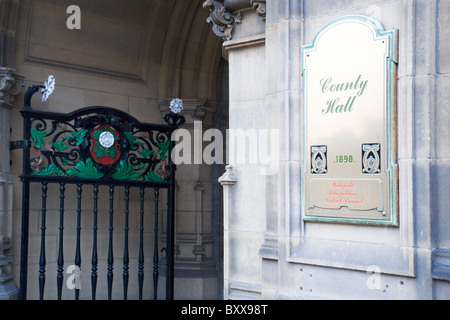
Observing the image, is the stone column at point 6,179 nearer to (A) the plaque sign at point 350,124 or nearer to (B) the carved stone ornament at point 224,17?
(B) the carved stone ornament at point 224,17

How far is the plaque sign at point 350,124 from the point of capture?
3.25 metres

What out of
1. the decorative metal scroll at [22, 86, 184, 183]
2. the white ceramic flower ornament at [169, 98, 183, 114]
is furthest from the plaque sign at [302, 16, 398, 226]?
the decorative metal scroll at [22, 86, 184, 183]

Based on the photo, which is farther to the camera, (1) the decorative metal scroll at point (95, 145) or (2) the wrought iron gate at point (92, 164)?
(1) the decorative metal scroll at point (95, 145)

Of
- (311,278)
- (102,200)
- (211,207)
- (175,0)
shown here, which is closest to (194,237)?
(211,207)

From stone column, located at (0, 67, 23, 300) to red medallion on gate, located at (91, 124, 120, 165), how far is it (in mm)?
1004

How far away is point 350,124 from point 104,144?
10.5 feet

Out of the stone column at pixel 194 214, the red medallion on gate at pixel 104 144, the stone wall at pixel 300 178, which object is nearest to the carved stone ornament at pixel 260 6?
the stone wall at pixel 300 178

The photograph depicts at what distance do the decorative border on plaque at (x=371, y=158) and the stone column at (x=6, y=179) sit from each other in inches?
159

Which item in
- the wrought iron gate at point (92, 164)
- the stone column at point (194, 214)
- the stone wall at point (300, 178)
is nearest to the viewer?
the stone wall at point (300, 178)

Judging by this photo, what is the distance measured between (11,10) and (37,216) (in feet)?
7.71

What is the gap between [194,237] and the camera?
739 cm

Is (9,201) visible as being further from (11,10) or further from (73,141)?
(11,10)

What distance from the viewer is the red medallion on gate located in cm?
583
